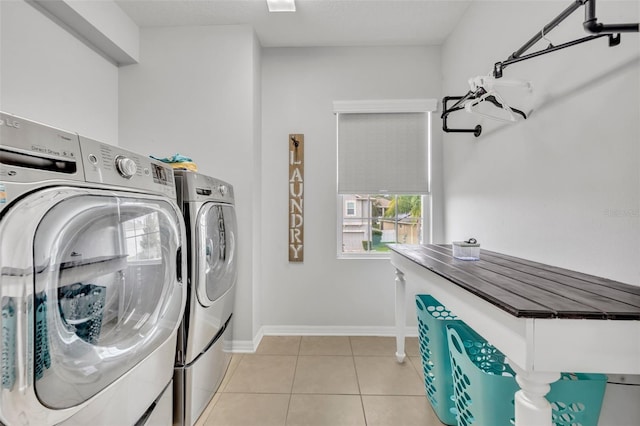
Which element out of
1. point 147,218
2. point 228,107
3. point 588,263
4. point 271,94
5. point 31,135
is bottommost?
point 588,263

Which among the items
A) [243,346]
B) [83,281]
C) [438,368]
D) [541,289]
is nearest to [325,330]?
[243,346]

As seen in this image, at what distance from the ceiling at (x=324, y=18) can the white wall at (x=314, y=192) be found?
0.16m

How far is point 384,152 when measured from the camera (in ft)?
8.56

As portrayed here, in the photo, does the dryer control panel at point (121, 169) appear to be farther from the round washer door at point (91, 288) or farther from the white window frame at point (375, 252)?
the white window frame at point (375, 252)

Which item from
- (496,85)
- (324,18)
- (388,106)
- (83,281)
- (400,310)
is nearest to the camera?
(83,281)

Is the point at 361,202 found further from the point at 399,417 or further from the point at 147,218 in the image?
the point at 147,218

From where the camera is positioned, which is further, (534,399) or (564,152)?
(564,152)

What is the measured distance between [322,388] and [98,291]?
1443mm

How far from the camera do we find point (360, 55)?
2617mm

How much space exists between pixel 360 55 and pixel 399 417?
2813mm

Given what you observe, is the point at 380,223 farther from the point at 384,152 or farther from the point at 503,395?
the point at 503,395

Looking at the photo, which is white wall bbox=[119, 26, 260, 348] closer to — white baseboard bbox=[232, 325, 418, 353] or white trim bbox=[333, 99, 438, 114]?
white baseboard bbox=[232, 325, 418, 353]

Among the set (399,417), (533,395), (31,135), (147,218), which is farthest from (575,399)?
(31,135)

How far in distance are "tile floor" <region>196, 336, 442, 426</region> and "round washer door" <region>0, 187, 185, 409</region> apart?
2.57 feet
